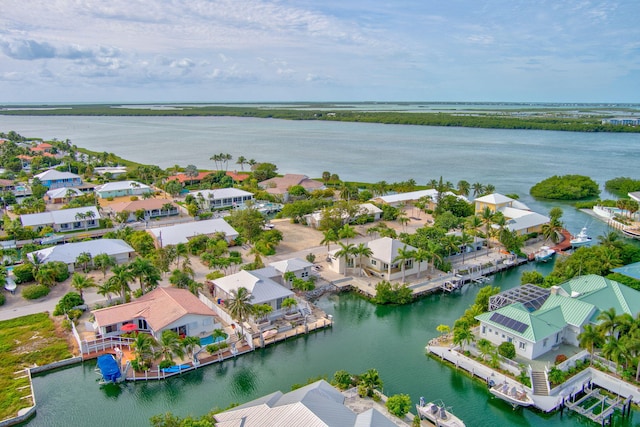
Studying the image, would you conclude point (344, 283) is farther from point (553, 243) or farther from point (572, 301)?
point (553, 243)

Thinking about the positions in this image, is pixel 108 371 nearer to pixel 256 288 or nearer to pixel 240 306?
pixel 240 306

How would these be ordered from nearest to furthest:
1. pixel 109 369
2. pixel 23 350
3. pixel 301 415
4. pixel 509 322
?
pixel 301 415 → pixel 109 369 → pixel 509 322 → pixel 23 350

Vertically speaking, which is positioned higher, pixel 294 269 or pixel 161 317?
pixel 294 269

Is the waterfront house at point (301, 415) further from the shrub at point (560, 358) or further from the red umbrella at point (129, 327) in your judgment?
the shrub at point (560, 358)

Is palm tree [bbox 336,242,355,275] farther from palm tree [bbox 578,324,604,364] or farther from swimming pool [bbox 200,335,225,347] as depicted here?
palm tree [bbox 578,324,604,364]

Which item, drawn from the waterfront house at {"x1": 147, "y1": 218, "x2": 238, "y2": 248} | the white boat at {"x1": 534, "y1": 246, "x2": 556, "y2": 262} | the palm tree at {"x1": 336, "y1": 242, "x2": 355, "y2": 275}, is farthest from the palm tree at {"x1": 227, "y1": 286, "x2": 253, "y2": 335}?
the white boat at {"x1": 534, "y1": 246, "x2": 556, "y2": 262}

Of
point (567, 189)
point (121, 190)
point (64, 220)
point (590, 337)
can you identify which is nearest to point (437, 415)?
point (590, 337)

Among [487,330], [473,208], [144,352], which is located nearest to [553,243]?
[473,208]
